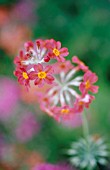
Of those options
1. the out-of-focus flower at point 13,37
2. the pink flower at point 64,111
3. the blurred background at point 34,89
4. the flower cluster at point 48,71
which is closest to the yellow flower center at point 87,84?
the flower cluster at point 48,71

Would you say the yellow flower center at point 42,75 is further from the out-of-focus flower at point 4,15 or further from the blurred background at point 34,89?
the out-of-focus flower at point 4,15

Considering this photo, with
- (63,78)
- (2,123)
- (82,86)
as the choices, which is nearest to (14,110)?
(2,123)

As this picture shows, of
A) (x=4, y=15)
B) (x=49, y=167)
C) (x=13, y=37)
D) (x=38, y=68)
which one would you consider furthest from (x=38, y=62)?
(x=4, y=15)

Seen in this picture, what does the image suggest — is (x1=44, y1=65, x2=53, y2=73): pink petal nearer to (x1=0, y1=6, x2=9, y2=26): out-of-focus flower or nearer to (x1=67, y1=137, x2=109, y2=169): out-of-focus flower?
(x1=67, y1=137, x2=109, y2=169): out-of-focus flower

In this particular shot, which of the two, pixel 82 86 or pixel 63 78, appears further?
pixel 63 78

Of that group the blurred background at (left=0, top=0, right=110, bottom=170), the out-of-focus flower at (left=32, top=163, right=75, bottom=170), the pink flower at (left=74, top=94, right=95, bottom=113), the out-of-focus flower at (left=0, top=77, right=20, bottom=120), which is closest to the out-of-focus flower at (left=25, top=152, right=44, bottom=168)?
the blurred background at (left=0, top=0, right=110, bottom=170)

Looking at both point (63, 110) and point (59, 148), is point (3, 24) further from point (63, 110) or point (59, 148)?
point (63, 110)

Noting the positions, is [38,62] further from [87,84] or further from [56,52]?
[87,84]
